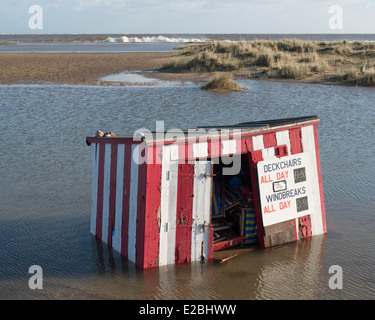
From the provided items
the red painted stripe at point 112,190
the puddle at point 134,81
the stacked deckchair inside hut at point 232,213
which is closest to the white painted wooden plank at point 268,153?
the stacked deckchair inside hut at point 232,213

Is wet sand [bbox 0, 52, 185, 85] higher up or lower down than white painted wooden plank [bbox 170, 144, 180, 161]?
higher up

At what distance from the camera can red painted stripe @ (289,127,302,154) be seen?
9211 millimetres

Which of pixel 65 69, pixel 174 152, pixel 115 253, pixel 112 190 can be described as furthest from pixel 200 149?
pixel 65 69

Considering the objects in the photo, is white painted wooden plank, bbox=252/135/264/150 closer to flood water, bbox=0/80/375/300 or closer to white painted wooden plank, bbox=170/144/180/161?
white painted wooden plank, bbox=170/144/180/161

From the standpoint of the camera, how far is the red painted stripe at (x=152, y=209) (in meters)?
7.81

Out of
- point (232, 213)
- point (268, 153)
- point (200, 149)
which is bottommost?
point (232, 213)

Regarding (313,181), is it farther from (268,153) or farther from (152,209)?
(152,209)

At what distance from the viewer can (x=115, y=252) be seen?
28.8 ft

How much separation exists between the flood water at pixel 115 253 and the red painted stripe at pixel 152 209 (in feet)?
1.10

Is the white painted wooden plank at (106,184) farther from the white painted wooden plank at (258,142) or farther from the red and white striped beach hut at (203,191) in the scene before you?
the white painted wooden plank at (258,142)

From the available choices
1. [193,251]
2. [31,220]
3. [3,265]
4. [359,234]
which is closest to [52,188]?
[31,220]

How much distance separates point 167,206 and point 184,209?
0.30 m

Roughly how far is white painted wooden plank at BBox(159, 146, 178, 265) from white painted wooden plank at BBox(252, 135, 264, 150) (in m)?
1.58

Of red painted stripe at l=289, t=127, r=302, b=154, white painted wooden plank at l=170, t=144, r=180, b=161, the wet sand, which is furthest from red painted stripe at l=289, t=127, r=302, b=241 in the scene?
the wet sand
